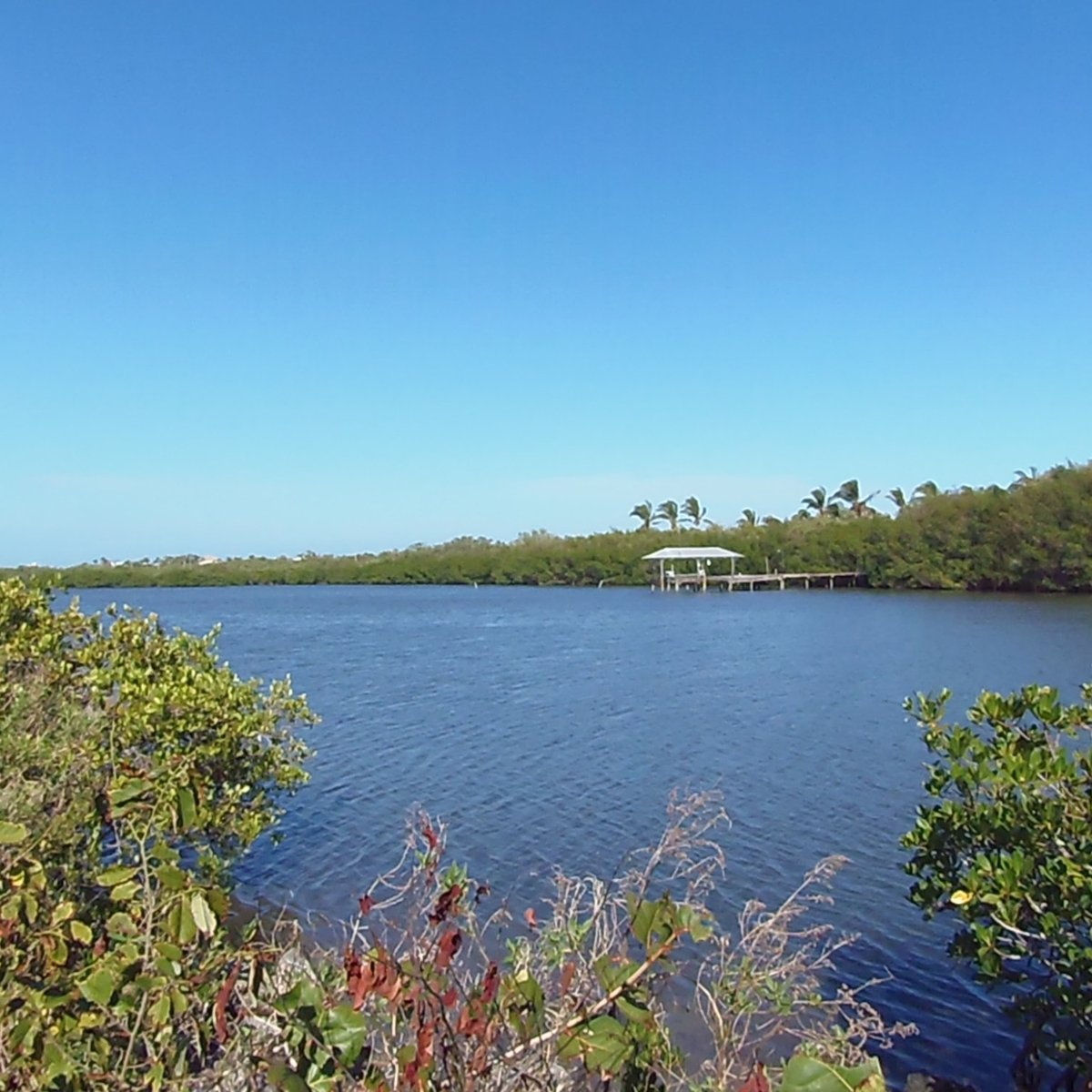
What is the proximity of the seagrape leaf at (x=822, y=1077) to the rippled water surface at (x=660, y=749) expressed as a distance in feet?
22.9

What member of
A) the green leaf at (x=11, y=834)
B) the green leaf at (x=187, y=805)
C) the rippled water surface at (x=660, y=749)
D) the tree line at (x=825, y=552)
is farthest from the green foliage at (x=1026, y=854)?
the tree line at (x=825, y=552)

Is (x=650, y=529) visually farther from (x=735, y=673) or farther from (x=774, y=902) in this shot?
(x=774, y=902)

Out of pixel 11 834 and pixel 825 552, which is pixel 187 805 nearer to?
pixel 11 834

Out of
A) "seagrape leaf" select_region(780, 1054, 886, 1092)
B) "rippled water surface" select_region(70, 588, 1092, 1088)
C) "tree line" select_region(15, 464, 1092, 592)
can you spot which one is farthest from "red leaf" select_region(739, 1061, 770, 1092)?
"tree line" select_region(15, 464, 1092, 592)

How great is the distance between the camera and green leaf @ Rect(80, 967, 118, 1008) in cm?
212

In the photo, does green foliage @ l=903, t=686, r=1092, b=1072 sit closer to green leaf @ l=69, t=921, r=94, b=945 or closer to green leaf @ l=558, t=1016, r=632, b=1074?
→ green leaf @ l=558, t=1016, r=632, b=1074

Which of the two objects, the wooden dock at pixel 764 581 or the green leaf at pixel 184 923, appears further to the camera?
the wooden dock at pixel 764 581

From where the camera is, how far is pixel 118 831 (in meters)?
3.64

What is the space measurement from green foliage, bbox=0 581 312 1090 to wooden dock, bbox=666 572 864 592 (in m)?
67.7

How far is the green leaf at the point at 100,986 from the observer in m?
2.12

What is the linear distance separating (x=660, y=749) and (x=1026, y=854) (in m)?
13.7

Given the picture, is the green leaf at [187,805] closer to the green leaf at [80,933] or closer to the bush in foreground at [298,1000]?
the bush in foreground at [298,1000]

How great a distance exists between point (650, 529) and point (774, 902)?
87.2 meters

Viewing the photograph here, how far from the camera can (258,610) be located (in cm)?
6700
